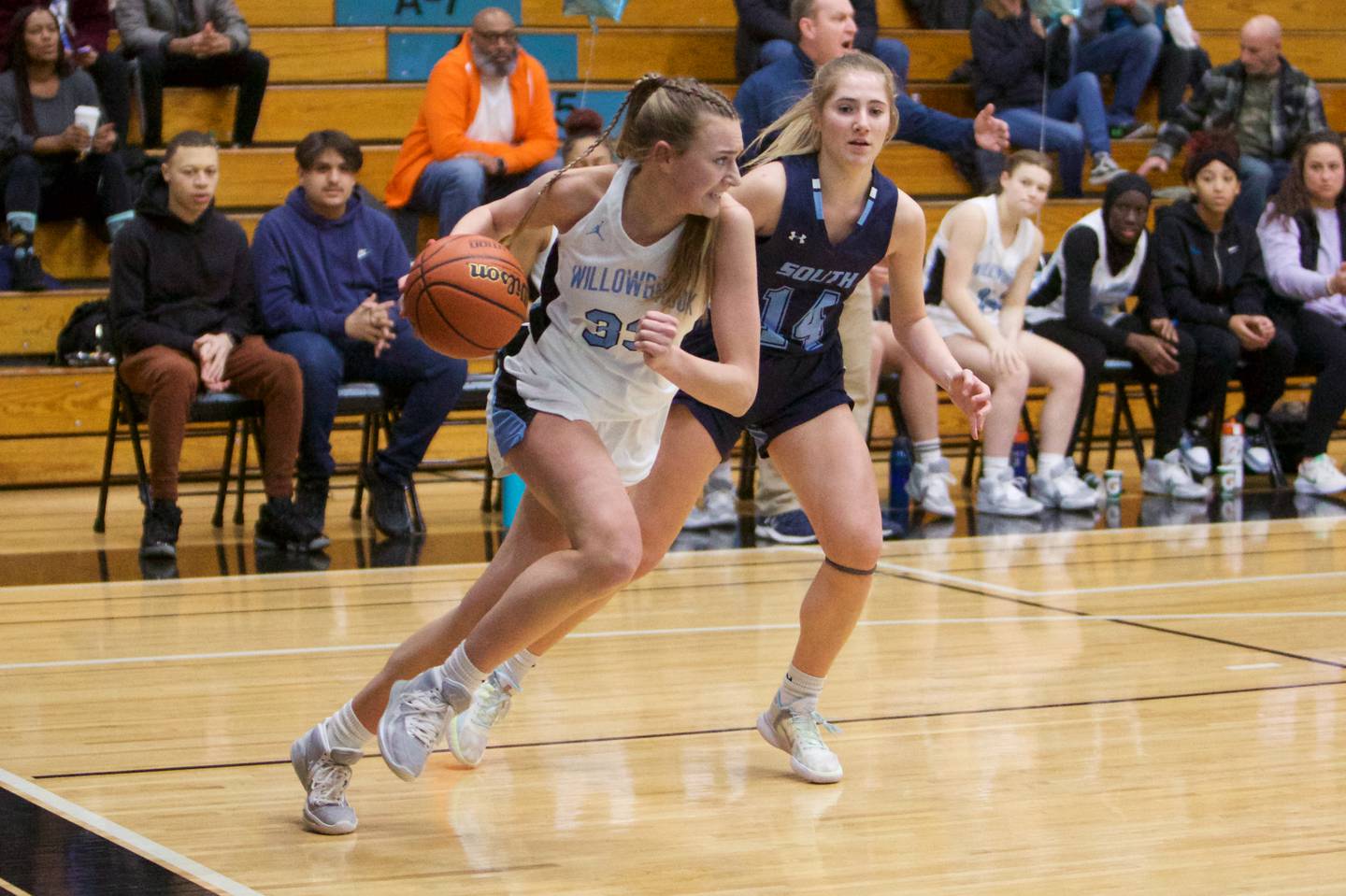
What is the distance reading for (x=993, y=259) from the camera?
6996 mm

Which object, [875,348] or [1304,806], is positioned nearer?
[1304,806]

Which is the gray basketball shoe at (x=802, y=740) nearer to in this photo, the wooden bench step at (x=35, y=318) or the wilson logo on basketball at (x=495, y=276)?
the wilson logo on basketball at (x=495, y=276)

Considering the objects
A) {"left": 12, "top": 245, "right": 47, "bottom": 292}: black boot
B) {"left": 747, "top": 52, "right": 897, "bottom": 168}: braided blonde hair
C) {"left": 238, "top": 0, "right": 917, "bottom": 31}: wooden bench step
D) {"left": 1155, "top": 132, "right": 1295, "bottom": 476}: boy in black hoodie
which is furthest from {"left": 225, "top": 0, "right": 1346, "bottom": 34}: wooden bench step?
{"left": 747, "top": 52, "right": 897, "bottom": 168}: braided blonde hair

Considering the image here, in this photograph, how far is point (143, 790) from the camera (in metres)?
3.05

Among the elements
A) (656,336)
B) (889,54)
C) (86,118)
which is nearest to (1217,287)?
(889,54)

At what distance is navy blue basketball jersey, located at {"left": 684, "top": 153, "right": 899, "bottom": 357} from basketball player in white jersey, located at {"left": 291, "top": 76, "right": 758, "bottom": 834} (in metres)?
0.37

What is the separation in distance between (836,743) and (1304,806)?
0.93 meters

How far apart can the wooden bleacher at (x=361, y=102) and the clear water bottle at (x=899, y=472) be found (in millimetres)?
2077

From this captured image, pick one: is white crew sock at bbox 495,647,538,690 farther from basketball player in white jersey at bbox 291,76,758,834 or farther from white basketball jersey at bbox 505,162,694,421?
white basketball jersey at bbox 505,162,694,421

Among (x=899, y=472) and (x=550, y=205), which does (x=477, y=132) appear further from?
(x=550, y=205)

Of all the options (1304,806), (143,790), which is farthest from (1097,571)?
(143,790)

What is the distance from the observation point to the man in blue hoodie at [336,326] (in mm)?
6172

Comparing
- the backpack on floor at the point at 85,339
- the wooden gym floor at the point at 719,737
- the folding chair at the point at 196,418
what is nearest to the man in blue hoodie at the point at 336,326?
the folding chair at the point at 196,418

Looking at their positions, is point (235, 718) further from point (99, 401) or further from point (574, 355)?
point (99, 401)
